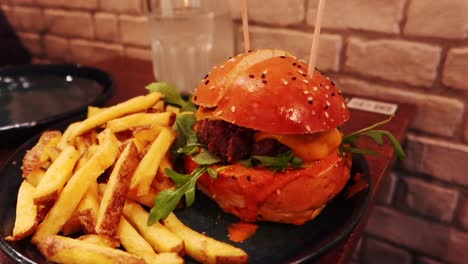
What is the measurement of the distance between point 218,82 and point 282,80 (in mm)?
179

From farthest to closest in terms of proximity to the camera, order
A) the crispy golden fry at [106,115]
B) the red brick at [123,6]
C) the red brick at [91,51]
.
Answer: the red brick at [91,51], the red brick at [123,6], the crispy golden fry at [106,115]

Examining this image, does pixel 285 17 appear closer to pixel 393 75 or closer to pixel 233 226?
pixel 393 75

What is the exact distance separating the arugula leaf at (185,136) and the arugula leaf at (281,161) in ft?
0.72

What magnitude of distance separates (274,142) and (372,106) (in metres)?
0.80

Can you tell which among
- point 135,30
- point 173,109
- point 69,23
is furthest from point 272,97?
point 69,23

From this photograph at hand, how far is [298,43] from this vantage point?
190cm

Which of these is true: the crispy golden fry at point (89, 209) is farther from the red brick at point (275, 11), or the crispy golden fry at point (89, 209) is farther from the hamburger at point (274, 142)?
the red brick at point (275, 11)

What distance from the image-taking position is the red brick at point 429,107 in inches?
62.2

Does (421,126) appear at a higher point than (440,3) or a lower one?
lower

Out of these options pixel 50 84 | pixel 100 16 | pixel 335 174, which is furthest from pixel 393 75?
pixel 100 16

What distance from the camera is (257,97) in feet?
3.29

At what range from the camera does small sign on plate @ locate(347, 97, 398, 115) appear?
5.32ft

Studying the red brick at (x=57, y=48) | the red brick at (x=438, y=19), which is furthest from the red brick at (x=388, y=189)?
the red brick at (x=57, y=48)

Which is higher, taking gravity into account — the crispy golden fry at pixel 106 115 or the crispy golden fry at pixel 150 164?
the crispy golden fry at pixel 106 115
